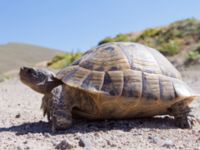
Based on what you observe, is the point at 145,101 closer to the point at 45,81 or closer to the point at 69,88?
the point at 69,88

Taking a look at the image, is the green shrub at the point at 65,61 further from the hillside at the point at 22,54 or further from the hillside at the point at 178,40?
the hillside at the point at 22,54

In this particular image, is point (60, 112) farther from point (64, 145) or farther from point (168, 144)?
point (168, 144)

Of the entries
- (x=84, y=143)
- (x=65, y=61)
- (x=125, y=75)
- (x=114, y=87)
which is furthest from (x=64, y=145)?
(x=65, y=61)

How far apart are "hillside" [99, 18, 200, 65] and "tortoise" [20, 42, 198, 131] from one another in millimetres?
14058

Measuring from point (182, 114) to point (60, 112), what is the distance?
1.56 metres

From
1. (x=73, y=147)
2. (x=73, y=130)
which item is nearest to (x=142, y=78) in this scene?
(x=73, y=130)

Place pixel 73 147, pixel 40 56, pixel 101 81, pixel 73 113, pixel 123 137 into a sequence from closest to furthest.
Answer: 1. pixel 73 147
2. pixel 123 137
3. pixel 101 81
4. pixel 73 113
5. pixel 40 56

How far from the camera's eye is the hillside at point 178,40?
21.3 m

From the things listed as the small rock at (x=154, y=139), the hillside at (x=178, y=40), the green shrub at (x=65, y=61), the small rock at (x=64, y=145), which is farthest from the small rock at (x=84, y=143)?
the green shrub at (x=65, y=61)

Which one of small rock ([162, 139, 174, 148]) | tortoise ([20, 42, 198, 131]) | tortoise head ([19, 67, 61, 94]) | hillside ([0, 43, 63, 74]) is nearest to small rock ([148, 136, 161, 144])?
small rock ([162, 139, 174, 148])

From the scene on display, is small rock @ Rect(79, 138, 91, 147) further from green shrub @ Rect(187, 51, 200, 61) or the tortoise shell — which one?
green shrub @ Rect(187, 51, 200, 61)

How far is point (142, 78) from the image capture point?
5.38 metres

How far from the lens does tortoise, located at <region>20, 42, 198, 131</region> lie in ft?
17.2

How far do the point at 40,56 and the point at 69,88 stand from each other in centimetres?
6717
